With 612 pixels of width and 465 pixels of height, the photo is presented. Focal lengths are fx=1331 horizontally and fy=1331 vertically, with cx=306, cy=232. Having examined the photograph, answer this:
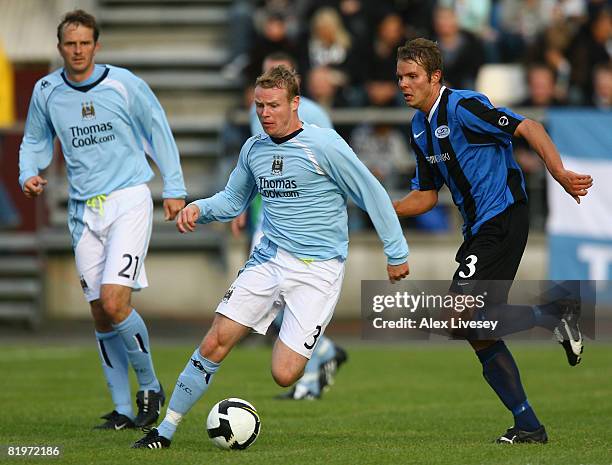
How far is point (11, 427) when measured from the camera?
9.53m

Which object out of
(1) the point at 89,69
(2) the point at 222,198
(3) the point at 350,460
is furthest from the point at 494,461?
(1) the point at 89,69

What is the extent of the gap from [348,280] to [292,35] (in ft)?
13.3

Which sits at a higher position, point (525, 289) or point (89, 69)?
point (89, 69)

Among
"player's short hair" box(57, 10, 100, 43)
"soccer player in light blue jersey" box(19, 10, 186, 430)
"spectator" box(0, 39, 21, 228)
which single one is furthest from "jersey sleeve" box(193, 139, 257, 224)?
"spectator" box(0, 39, 21, 228)

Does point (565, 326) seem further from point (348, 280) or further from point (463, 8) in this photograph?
point (463, 8)

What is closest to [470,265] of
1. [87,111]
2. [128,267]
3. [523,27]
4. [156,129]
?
[128,267]

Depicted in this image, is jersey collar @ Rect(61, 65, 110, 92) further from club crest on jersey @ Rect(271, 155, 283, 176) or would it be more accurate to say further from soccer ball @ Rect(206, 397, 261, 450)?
soccer ball @ Rect(206, 397, 261, 450)

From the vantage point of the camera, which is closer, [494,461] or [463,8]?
[494,461]

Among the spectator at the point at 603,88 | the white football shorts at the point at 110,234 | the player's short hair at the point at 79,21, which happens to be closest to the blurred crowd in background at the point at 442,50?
the spectator at the point at 603,88

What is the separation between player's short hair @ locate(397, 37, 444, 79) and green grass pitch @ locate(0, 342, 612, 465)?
7.89 ft

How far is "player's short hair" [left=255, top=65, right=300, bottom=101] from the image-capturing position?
26.3ft

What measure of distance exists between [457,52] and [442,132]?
35.9 feet

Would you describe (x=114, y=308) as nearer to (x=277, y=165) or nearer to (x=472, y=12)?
(x=277, y=165)

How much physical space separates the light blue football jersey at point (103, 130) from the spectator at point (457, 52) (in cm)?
981
